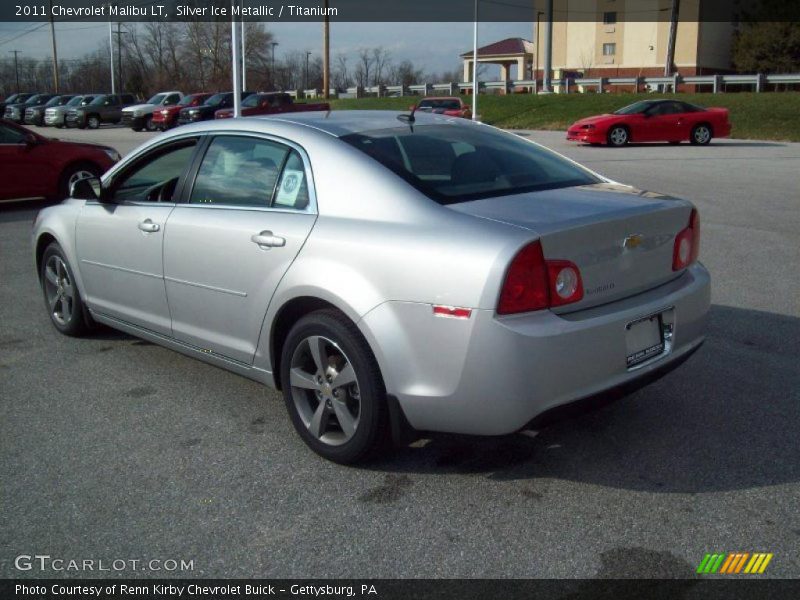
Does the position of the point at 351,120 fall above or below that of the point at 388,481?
above

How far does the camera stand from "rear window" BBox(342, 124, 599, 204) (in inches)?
155

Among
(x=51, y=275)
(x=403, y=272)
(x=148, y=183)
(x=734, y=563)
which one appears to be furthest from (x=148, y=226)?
(x=734, y=563)

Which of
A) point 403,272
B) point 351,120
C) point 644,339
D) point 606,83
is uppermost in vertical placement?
point 606,83

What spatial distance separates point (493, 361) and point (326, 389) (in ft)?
3.12

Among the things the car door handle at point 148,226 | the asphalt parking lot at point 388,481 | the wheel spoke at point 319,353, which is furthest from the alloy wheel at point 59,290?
the wheel spoke at point 319,353

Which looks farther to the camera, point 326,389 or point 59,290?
point 59,290

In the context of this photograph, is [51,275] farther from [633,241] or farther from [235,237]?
[633,241]

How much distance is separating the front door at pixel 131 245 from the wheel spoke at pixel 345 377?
4.75ft

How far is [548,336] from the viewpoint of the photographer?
3311 mm

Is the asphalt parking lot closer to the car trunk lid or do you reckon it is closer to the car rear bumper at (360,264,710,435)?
the car rear bumper at (360,264,710,435)

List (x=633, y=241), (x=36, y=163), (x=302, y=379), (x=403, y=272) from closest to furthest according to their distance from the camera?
(x=403, y=272)
(x=633, y=241)
(x=302, y=379)
(x=36, y=163)

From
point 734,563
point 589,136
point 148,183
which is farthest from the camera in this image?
point 589,136

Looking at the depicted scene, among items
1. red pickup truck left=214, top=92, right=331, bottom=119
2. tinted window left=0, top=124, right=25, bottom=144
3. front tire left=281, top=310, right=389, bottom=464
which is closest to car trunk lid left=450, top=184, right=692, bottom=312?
front tire left=281, top=310, right=389, bottom=464

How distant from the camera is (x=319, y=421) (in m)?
3.95
